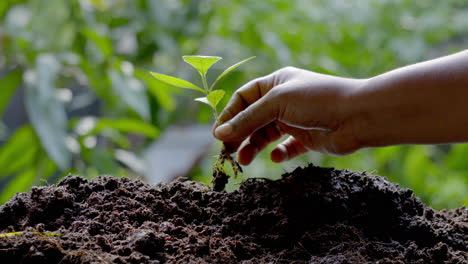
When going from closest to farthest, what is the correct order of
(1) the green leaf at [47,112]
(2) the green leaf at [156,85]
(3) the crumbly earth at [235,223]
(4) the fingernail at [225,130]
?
(3) the crumbly earth at [235,223] < (4) the fingernail at [225,130] < (1) the green leaf at [47,112] < (2) the green leaf at [156,85]

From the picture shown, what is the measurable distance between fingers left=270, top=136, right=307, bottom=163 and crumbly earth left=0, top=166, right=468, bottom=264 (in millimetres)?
192

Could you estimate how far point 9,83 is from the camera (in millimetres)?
1580

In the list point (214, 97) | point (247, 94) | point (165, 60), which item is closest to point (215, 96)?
point (214, 97)

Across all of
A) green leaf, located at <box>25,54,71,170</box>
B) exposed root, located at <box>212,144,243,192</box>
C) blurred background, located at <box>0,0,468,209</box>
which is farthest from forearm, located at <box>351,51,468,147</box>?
green leaf, located at <box>25,54,71,170</box>

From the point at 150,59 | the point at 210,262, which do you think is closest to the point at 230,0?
the point at 150,59

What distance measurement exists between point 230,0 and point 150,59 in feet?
1.41

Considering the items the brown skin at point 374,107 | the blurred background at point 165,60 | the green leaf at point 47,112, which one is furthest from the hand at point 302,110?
the green leaf at point 47,112

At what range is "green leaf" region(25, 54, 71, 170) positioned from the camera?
141 cm

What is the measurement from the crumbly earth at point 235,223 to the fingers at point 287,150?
0.19 m

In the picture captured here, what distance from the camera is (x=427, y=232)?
0.74m

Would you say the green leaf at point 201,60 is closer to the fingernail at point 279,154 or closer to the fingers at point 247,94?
the fingers at point 247,94

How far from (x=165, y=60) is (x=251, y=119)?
1.81 meters

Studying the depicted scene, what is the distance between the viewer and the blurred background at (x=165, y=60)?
157cm

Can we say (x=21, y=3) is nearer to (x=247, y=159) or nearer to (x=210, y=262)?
(x=247, y=159)
